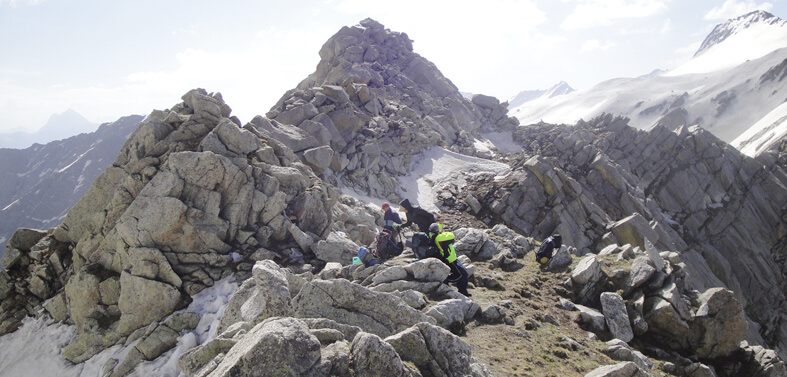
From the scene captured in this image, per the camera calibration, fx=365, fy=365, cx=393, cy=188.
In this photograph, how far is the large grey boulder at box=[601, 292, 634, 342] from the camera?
1192 cm

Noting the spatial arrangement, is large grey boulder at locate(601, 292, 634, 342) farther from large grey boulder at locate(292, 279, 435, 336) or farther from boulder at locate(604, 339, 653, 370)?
large grey boulder at locate(292, 279, 435, 336)

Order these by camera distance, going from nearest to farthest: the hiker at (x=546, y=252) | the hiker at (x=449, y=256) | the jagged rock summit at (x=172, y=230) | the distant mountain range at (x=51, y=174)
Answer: the hiker at (x=449, y=256) → the jagged rock summit at (x=172, y=230) → the hiker at (x=546, y=252) → the distant mountain range at (x=51, y=174)

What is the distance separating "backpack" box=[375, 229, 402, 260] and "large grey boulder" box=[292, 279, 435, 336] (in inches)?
296

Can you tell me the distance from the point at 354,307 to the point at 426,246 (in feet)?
21.2

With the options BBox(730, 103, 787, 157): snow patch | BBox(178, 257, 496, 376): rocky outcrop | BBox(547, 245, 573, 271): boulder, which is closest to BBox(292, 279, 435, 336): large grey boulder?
BBox(178, 257, 496, 376): rocky outcrop

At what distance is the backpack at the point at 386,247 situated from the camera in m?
16.6

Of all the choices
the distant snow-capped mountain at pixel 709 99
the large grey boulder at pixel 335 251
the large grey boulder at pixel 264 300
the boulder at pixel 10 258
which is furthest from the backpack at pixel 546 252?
the distant snow-capped mountain at pixel 709 99

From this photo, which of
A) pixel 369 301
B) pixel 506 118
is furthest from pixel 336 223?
pixel 506 118

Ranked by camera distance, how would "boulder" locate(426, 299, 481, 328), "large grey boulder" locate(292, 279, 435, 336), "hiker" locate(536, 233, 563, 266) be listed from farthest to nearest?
"hiker" locate(536, 233, 563, 266) → "boulder" locate(426, 299, 481, 328) → "large grey boulder" locate(292, 279, 435, 336)

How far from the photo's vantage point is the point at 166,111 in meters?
20.8

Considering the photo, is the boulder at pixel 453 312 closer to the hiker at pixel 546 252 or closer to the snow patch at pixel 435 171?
the hiker at pixel 546 252

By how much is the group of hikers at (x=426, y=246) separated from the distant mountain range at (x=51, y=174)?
500 feet

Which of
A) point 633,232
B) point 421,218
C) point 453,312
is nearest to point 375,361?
point 453,312

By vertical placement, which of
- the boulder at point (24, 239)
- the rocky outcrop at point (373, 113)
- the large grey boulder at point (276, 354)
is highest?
the rocky outcrop at point (373, 113)
